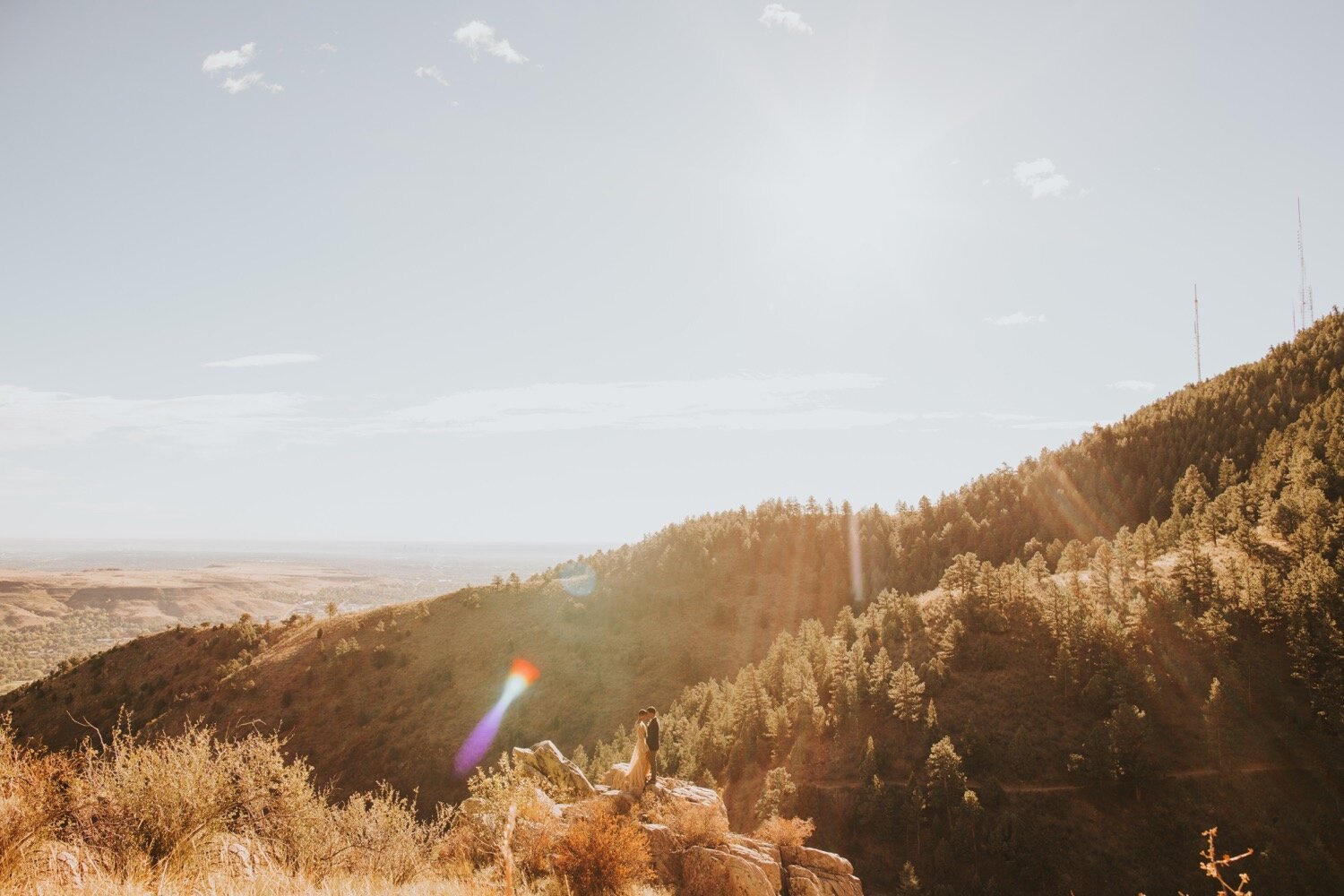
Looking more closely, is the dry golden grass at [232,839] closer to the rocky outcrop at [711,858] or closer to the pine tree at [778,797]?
the rocky outcrop at [711,858]

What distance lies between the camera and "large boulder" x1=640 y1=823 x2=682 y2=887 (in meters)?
14.0

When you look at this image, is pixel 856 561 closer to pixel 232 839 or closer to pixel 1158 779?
pixel 1158 779

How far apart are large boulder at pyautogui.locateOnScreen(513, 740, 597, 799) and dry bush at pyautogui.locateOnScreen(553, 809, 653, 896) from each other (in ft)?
21.4

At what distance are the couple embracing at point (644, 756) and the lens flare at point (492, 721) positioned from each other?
28675 millimetres

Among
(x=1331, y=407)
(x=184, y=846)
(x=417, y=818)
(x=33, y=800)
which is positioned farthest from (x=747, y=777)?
(x=1331, y=407)

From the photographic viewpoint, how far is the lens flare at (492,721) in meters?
41.2

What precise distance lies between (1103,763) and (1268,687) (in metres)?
7.95

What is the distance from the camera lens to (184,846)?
823 centimetres

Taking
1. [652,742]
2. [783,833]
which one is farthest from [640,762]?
[783,833]

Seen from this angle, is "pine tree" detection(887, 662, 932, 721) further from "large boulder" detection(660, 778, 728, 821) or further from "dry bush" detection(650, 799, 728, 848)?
"dry bush" detection(650, 799, 728, 848)

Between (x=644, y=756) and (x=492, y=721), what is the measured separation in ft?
113

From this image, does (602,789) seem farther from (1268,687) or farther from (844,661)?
(1268,687)

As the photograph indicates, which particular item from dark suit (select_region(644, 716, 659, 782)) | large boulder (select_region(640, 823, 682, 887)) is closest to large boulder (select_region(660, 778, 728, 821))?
dark suit (select_region(644, 716, 659, 782))

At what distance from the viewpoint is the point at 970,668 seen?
30281 millimetres
